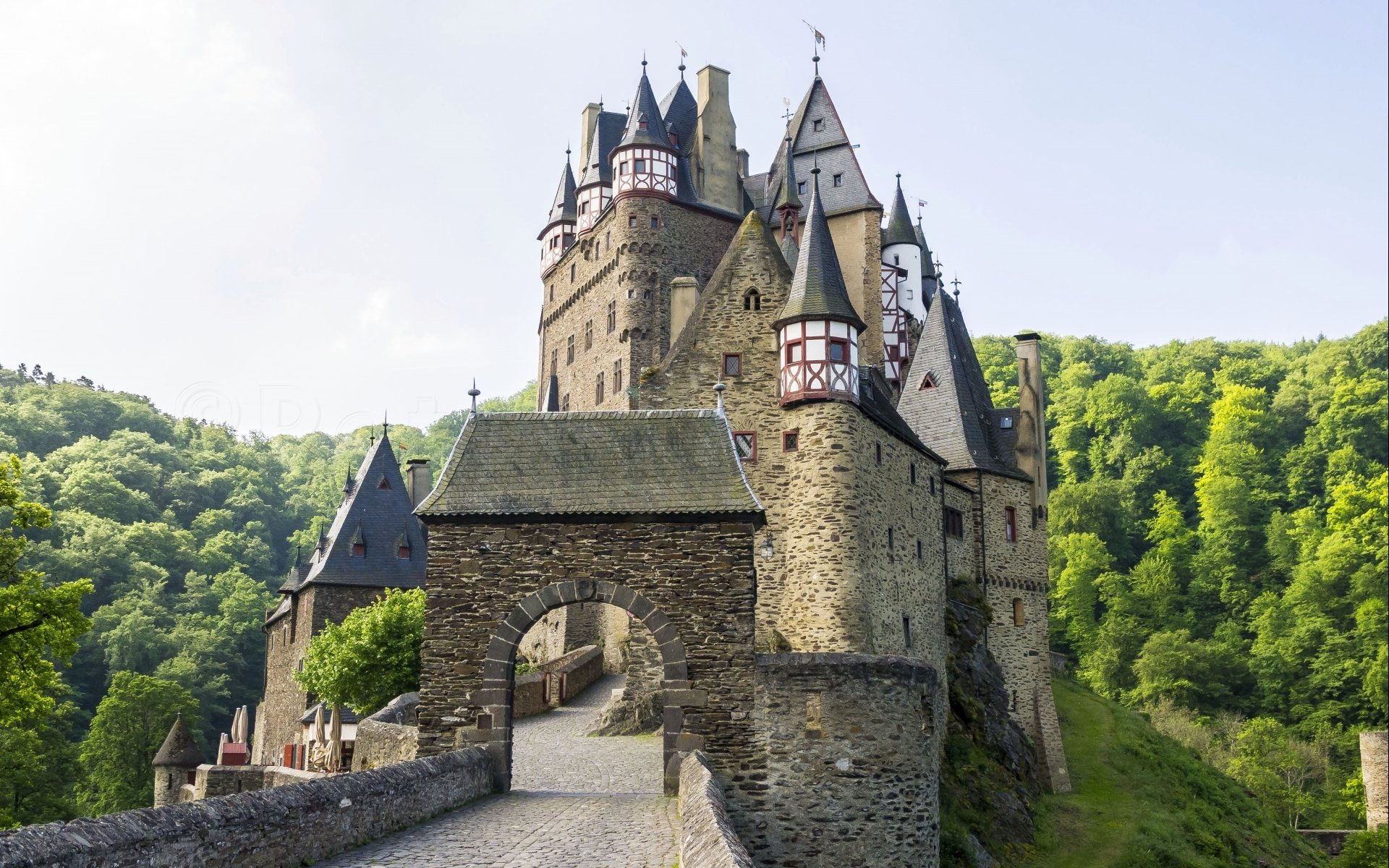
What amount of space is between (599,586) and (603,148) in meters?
38.3

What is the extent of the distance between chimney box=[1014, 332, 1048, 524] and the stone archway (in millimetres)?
25023

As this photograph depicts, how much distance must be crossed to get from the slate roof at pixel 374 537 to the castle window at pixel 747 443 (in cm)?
2031

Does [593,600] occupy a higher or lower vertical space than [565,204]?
lower

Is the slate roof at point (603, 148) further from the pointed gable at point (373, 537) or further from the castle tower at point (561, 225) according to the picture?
the pointed gable at point (373, 537)

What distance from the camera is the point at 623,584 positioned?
Answer: 19609 millimetres

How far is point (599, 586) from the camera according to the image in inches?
772

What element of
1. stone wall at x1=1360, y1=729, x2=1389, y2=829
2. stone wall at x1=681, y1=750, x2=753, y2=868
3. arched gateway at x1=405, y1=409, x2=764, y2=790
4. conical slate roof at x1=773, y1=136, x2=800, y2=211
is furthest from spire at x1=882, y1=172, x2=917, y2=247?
stone wall at x1=681, y1=750, x2=753, y2=868

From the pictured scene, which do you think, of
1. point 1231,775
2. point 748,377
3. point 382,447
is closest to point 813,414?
point 748,377

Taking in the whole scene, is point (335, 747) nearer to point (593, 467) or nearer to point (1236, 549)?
point (593, 467)

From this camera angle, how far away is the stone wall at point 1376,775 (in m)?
49.7

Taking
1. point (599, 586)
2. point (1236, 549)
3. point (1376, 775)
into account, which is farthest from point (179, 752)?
point (1236, 549)

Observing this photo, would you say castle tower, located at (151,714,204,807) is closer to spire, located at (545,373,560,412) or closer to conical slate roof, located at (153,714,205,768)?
conical slate roof, located at (153,714,205,768)

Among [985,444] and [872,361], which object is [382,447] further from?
[985,444]

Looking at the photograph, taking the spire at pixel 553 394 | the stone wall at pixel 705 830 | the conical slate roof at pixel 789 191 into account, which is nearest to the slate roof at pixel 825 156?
the conical slate roof at pixel 789 191
